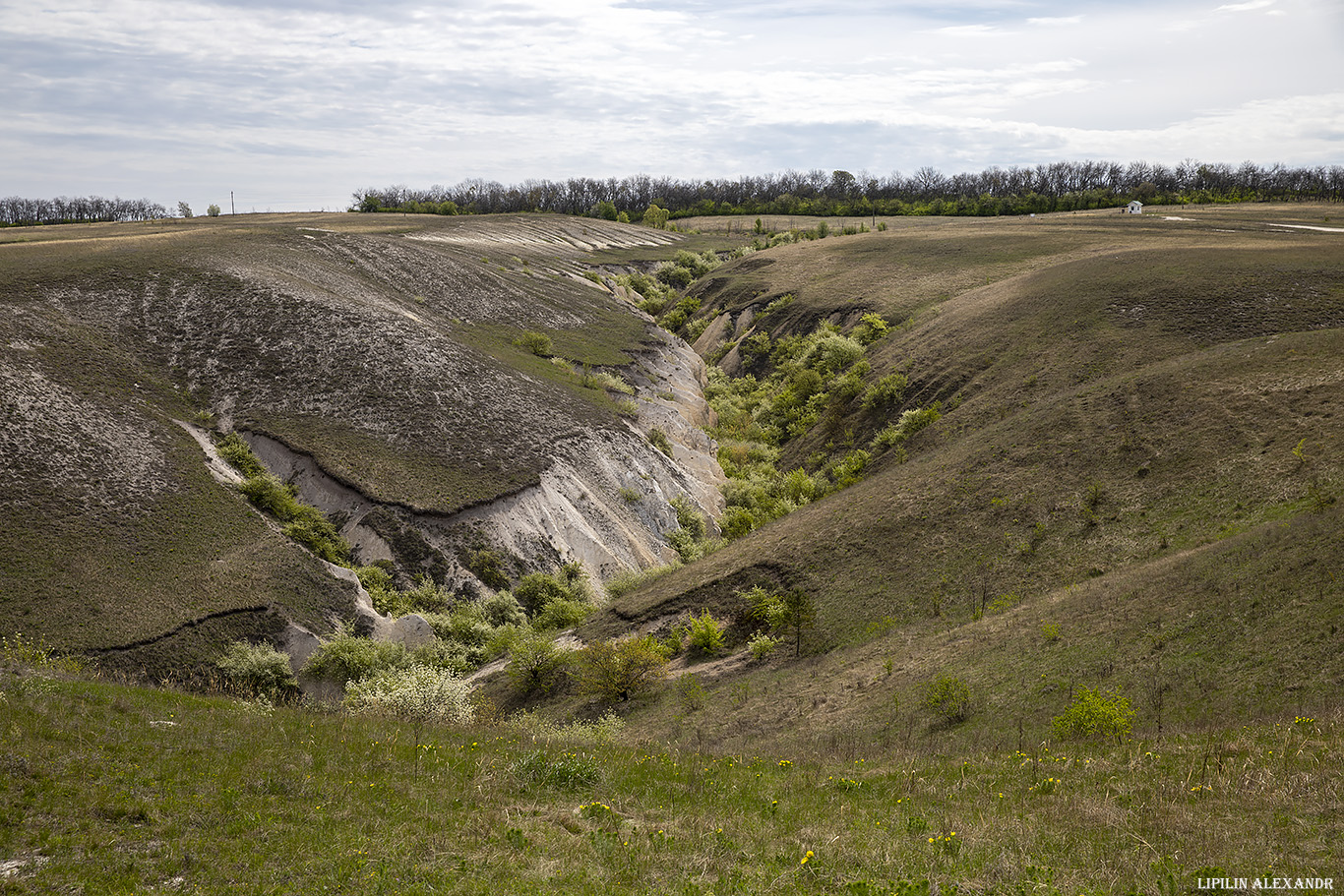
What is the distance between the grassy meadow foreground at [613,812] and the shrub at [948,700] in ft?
8.85

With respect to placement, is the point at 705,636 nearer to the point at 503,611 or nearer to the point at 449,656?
the point at 449,656

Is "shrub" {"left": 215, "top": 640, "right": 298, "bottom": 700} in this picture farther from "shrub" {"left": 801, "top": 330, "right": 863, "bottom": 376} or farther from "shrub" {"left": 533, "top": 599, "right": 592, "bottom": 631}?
"shrub" {"left": 801, "top": 330, "right": 863, "bottom": 376}

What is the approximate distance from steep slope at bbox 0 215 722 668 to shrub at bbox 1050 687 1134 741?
22.3 metres

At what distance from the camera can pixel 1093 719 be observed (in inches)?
496

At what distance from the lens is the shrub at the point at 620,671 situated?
73.4 ft

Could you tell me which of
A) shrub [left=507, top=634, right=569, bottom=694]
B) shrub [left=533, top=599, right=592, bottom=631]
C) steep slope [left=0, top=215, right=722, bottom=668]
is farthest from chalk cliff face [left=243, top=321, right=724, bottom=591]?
shrub [left=507, top=634, right=569, bottom=694]

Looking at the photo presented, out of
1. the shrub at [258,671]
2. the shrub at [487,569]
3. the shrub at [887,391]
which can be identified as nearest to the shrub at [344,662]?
the shrub at [258,671]

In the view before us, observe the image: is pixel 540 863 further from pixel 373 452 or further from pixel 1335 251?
pixel 1335 251

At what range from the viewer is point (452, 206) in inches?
5723

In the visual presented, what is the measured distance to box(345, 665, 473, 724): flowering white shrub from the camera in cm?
1775

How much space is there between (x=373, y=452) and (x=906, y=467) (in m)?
23.9

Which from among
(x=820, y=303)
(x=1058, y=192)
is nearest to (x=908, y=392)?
(x=820, y=303)

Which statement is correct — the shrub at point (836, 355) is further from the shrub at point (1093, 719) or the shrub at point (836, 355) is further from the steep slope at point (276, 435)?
the shrub at point (1093, 719)

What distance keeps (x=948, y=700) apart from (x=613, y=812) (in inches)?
340
